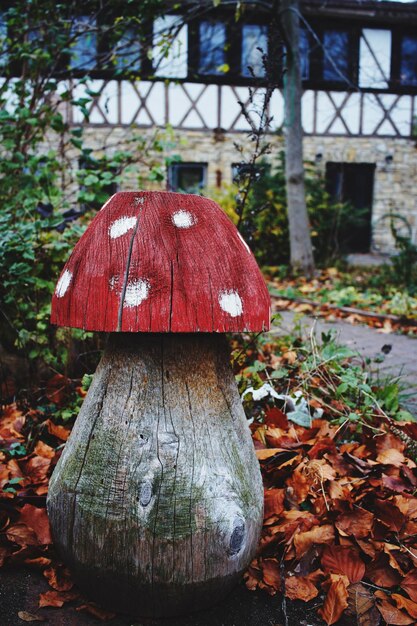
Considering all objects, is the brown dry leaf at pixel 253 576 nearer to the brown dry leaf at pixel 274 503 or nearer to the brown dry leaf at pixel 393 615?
the brown dry leaf at pixel 274 503

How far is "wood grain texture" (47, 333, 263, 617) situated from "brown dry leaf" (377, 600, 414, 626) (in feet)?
1.28

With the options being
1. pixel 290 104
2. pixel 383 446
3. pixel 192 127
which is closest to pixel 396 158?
pixel 192 127

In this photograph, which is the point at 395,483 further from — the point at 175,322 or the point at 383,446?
the point at 175,322

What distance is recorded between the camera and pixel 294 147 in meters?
8.12

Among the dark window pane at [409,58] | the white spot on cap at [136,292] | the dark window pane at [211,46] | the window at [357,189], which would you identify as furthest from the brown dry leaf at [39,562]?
the dark window pane at [409,58]

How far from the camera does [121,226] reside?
1.34m

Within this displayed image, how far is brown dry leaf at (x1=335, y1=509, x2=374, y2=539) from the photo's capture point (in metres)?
1.68

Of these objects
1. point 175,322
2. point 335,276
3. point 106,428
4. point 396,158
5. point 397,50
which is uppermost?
point 397,50

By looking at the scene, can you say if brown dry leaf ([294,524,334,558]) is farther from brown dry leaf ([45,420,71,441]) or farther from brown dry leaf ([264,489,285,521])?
brown dry leaf ([45,420,71,441])

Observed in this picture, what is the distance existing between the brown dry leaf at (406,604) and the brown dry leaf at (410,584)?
0.03 metres

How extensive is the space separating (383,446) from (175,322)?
49.1 inches

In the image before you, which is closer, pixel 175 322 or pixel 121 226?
pixel 175 322

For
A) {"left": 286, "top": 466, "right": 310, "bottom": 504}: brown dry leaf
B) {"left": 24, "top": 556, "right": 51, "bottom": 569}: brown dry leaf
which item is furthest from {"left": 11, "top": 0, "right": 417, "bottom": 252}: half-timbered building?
{"left": 24, "top": 556, "right": 51, "bottom": 569}: brown dry leaf

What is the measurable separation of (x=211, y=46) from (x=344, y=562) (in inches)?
485
